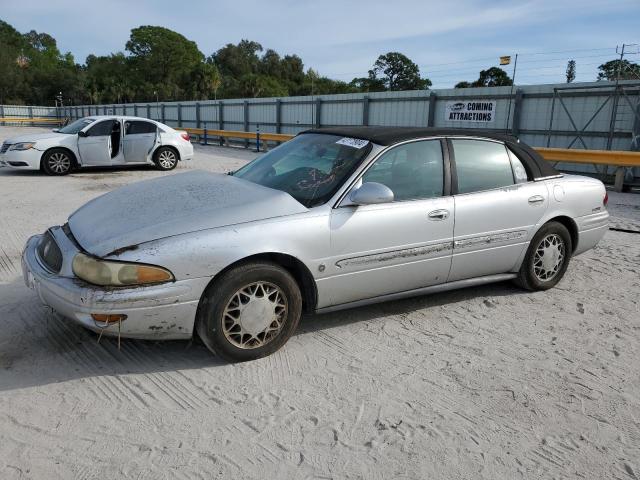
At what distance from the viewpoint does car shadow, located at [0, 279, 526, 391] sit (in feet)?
10.8

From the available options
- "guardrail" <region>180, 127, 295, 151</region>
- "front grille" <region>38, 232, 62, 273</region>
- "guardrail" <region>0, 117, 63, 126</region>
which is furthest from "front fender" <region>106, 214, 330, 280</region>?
"guardrail" <region>0, 117, 63, 126</region>

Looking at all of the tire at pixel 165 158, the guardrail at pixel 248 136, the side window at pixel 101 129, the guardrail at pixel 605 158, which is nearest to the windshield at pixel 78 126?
the side window at pixel 101 129

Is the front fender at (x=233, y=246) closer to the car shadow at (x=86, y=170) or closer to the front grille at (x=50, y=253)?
the front grille at (x=50, y=253)

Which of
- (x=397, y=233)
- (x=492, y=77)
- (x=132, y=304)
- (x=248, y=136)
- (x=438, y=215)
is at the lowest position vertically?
(x=132, y=304)

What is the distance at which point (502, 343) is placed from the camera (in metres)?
3.86

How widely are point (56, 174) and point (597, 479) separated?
12.6m

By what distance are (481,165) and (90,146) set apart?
1055 cm

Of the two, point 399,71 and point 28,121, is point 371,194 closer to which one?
point 28,121

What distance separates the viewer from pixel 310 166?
419cm

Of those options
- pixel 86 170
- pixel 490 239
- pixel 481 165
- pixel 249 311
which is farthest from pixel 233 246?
pixel 86 170

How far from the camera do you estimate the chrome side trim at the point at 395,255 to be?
147 inches

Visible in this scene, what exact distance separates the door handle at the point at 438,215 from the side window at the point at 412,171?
0.48ft

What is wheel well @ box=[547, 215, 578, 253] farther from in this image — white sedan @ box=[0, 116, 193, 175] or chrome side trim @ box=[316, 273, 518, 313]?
white sedan @ box=[0, 116, 193, 175]

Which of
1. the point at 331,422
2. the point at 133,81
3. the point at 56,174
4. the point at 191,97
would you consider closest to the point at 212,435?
the point at 331,422
